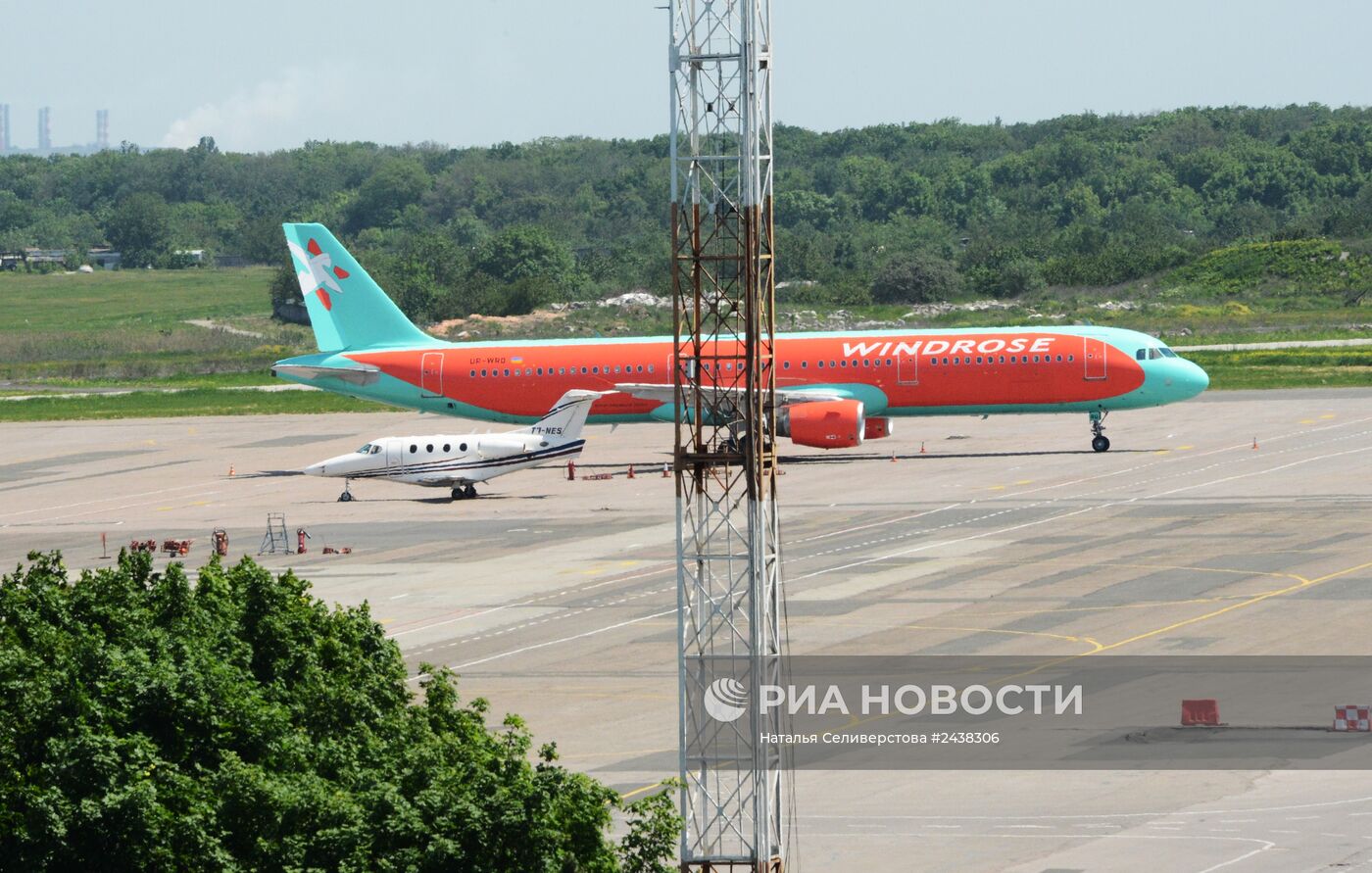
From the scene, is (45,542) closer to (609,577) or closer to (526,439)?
(526,439)

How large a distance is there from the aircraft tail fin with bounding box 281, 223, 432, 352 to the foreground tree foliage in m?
57.0

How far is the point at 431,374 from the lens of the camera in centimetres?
9450

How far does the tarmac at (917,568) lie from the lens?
35.6m

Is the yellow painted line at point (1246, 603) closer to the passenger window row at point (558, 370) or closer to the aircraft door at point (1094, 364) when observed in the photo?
the aircraft door at point (1094, 364)

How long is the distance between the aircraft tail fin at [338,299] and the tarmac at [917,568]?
711 cm

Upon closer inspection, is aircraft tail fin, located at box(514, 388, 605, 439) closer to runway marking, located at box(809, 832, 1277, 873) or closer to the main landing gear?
the main landing gear

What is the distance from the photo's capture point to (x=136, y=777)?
93.6 feet

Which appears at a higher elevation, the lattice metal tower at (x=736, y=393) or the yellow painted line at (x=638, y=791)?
the lattice metal tower at (x=736, y=393)

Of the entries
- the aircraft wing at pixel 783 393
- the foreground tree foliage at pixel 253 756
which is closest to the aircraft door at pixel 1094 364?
the aircraft wing at pixel 783 393

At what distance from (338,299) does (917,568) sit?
4228cm

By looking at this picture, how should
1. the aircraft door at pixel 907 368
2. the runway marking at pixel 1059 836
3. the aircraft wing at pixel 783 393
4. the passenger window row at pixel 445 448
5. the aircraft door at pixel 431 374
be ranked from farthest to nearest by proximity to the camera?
1. the aircraft door at pixel 431 374
2. the aircraft door at pixel 907 368
3. the aircraft wing at pixel 783 393
4. the passenger window row at pixel 445 448
5. the runway marking at pixel 1059 836

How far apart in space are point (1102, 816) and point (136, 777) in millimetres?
16509

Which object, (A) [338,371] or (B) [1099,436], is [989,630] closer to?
(B) [1099,436]

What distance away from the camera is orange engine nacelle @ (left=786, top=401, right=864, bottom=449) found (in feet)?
286
